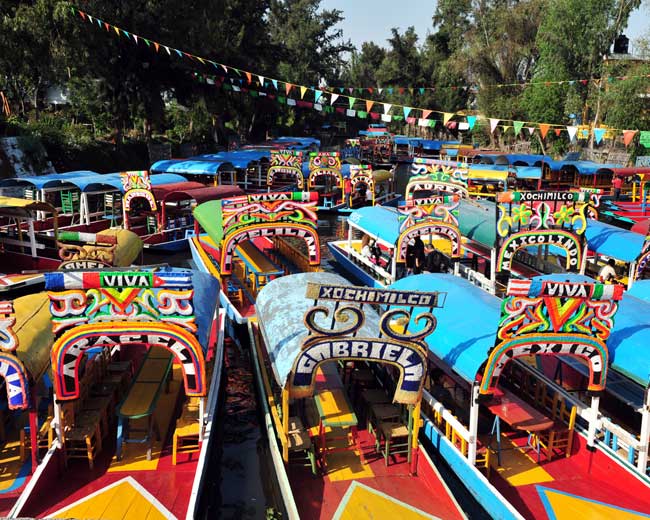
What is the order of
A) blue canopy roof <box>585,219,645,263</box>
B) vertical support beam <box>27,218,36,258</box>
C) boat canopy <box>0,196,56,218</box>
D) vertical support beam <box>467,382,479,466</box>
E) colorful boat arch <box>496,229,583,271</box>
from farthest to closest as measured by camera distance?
vertical support beam <box>27,218,36,258</box> → boat canopy <box>0,196,56,218</box> → blue canopy roof <box>585,219,645,263</box> → colorful boat arch <box>496,229,583,271</box> → vertical support beam <box>467,382,479,466</box>

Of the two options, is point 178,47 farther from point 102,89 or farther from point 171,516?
point 171,516

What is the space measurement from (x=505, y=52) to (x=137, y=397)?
61.0 meters

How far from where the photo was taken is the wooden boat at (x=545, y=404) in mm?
A: 9281

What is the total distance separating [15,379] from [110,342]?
1583 mm

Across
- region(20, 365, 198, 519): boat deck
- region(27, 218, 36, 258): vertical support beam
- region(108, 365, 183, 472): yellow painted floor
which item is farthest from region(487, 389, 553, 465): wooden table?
region(27, 218, 36, 258): vertical support beam

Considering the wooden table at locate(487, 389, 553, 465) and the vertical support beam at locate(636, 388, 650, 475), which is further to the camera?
the wooden table at locate(487, 389, 553, 465)

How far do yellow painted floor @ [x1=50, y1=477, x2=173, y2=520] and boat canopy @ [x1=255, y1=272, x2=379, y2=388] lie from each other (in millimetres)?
2796

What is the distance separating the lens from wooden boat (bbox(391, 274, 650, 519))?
9.28 meters

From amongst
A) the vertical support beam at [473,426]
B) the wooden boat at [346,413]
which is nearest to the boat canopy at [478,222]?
the wooden boat at [346,413]

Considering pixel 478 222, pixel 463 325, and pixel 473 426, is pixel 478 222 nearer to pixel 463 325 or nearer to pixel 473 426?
pixel 463 325

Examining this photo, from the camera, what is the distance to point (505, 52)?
6141cm

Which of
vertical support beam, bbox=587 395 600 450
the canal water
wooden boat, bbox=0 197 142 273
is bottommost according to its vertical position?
the canal water

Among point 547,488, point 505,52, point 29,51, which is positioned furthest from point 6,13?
point 505,52

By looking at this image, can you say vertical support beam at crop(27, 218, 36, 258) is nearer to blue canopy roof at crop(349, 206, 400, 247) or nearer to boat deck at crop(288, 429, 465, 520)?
blue canopy roof at crop(349, 206, 400, 247)
